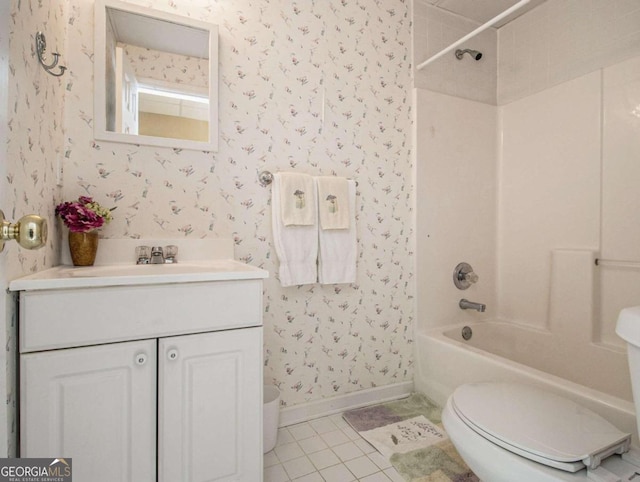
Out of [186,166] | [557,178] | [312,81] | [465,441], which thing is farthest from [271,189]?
[557,178]

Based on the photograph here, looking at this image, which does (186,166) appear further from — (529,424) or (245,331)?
(529,424)

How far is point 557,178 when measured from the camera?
1.93 meters

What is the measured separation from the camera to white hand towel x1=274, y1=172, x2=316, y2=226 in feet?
5.20

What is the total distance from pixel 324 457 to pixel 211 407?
2.15 feet

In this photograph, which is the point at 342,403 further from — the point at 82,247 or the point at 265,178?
the point at 82,247

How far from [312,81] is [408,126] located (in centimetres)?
64

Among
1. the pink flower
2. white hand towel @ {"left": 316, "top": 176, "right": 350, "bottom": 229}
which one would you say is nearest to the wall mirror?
the pink flower

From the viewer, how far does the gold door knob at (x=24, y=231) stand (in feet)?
1.70

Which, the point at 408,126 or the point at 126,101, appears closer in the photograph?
the point at 126,101

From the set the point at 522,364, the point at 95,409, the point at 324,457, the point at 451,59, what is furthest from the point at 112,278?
the point at 451,59

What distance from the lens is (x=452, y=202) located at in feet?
6.83

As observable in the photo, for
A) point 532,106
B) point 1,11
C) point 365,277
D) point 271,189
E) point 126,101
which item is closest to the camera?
point 1,11

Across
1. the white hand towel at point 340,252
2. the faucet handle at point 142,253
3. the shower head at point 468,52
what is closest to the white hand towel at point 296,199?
the white hand towel at point 340,252

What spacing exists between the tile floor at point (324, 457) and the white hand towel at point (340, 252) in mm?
719
